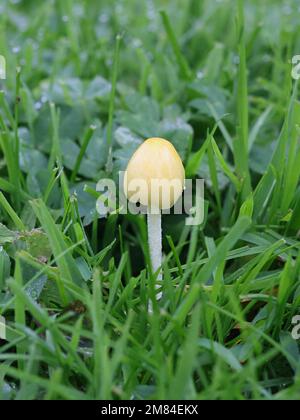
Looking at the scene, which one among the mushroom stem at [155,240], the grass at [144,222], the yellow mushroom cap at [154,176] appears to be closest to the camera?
the grass at [144,222]

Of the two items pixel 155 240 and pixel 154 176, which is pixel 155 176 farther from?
pixel 155 240

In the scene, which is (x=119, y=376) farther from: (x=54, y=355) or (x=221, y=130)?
(x=221, y=130)

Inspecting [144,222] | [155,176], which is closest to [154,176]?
[155,176]

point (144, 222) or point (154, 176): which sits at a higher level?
point (154, 176)

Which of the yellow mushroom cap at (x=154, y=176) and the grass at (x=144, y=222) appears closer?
the grass at (x=144, y=222)

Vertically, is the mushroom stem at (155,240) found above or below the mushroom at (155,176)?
below
